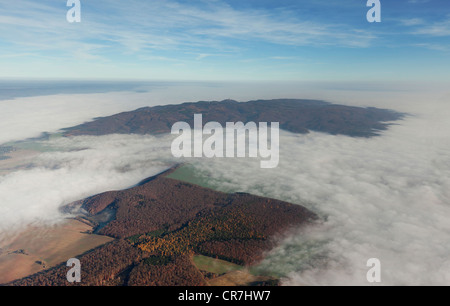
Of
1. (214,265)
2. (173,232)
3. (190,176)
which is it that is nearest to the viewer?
(214,265)

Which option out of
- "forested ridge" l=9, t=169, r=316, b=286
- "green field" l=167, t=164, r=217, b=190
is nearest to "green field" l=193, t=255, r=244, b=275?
"forested ridge" l=9, t=169, r=316, b=286

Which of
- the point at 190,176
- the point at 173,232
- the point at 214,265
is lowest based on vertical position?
the point at 214,265

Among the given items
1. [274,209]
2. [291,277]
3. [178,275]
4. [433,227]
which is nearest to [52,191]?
[178,275]

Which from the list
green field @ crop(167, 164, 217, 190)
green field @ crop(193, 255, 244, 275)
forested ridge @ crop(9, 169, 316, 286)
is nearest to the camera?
forested ridge @ crop(9, 169, 316, 286)

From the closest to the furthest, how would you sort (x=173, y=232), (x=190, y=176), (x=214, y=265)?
(x=214, y=265), (x=173, y=232), (x=190, y=176)

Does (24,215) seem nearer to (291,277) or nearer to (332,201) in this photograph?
(291,277)

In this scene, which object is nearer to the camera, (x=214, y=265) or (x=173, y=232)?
(x=214, y=265)

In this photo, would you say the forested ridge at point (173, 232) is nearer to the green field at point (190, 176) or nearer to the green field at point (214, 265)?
the green field at point (214, 265)

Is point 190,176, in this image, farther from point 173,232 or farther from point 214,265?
point 214,265

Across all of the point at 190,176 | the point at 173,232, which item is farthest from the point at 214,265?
the point at 190,176

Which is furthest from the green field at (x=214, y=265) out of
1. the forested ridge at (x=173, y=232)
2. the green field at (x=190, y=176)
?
the green field at (x=190, y=176)

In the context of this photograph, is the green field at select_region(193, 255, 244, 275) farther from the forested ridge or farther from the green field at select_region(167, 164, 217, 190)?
the green field at select_region(167, 164, 217, 190)
